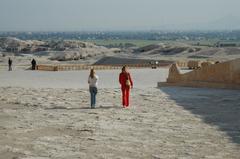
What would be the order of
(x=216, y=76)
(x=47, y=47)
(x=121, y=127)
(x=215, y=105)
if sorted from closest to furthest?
(x=121, y=127), (x=215, y=105), (x=216, y=76), (x=47, y=47)

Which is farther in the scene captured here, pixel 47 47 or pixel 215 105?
pixel 47 47

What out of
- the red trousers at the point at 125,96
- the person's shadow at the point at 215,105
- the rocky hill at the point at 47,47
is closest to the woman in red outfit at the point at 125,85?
the red trousers at the point at 125,96

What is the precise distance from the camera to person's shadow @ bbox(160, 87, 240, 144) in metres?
10.9

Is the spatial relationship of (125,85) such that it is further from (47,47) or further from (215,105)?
(47,47)

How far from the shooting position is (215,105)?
13.9m

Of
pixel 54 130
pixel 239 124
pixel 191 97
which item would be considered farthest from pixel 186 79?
pixel 54 130

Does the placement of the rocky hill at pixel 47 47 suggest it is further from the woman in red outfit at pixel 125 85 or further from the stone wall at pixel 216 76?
the woman in red outfit at pixel 125 85

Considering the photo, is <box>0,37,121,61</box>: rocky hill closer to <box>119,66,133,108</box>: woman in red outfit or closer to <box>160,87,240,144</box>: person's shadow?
<box>160,87,240,144</box>: person's shadow

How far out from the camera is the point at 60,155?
8312mm

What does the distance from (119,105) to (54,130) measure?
399 centimetres

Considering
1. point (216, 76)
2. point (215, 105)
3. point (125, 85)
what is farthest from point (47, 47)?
point (215, 105)

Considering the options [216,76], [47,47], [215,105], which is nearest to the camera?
[215,105]

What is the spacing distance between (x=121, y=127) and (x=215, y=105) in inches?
158

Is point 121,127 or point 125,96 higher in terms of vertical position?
point 125,96
